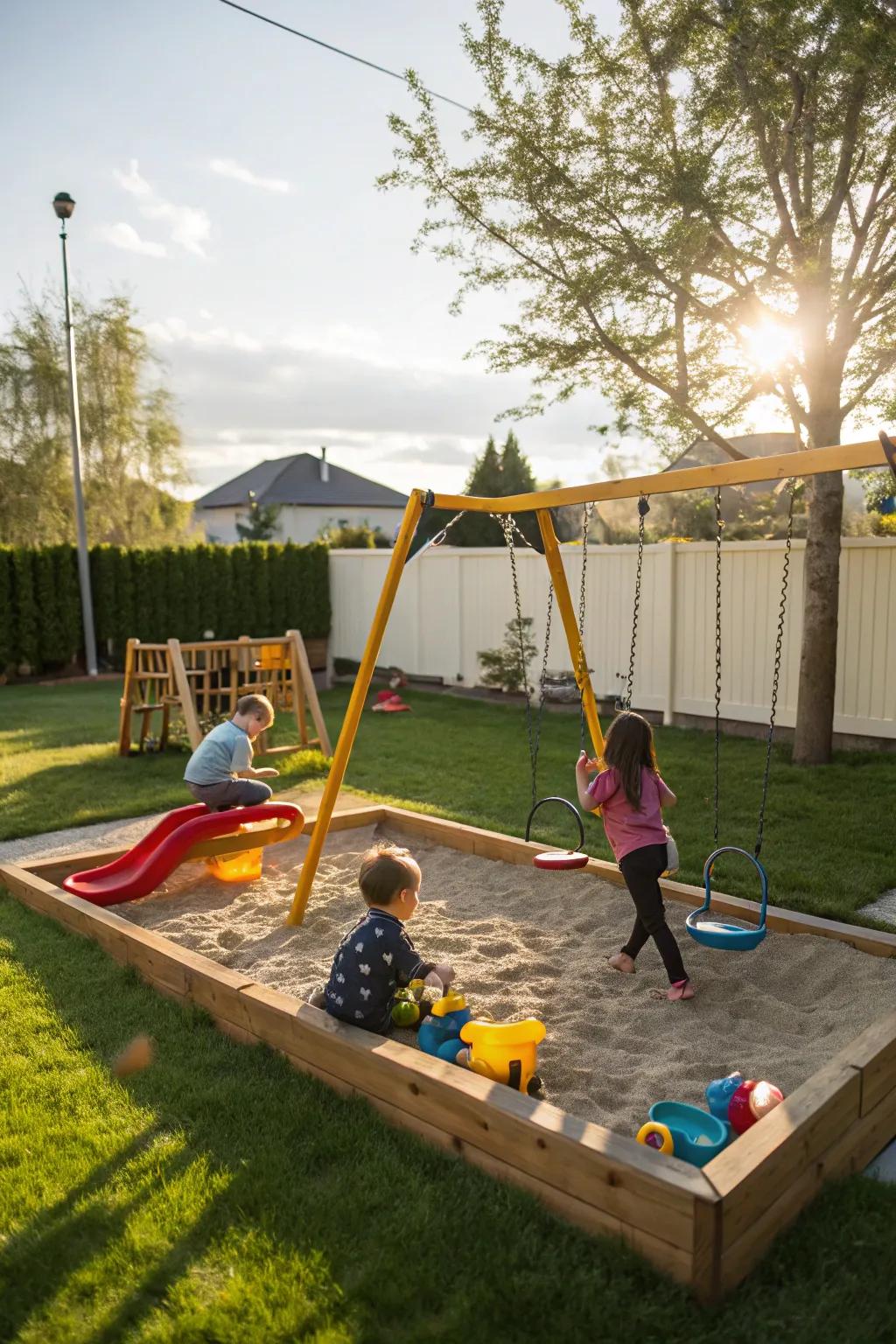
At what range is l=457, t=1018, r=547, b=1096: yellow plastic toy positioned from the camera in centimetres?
302

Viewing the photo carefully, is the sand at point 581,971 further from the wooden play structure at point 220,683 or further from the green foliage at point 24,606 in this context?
the green foliage at point 24,606

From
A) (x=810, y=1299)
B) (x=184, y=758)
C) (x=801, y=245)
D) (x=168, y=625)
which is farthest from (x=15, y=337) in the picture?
(x=810, y=1299)

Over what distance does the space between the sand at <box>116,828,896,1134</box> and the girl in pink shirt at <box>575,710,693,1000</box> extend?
255 mm

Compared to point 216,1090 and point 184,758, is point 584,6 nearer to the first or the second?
point 184,758

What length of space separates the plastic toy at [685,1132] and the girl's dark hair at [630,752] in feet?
4.59

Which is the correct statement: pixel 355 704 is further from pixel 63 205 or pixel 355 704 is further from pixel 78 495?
pixel 63 205

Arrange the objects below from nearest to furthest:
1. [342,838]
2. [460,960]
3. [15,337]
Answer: [460,960] → [342,838] → [15,337]

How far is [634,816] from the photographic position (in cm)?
404

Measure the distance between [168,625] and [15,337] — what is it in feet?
44.7

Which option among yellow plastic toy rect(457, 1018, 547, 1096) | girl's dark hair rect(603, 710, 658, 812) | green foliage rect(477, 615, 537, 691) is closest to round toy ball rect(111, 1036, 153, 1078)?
yellow plastic toy rect(457, 1018, 547, 1096)

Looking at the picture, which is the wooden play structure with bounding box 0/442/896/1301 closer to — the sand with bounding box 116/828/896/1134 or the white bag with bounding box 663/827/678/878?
the sand with bounding box 116/828/896/1134

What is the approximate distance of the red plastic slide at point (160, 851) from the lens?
509 centimetres

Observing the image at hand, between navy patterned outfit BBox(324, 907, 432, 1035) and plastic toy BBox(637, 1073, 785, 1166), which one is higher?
navy patterned outfit BBox(324, 907, 432, 1035)

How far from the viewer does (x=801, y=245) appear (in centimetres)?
752
